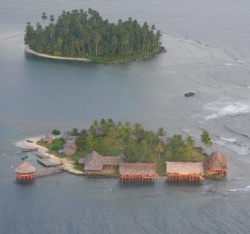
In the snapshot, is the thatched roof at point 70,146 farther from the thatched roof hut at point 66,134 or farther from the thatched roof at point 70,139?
the thatched roof hut at point 66,134

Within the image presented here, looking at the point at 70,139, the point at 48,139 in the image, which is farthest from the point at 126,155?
the point at 48,139

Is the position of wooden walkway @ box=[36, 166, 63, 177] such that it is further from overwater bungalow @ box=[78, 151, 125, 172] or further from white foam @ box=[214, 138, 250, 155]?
white foam @ box=[214, 138, 250, 155]

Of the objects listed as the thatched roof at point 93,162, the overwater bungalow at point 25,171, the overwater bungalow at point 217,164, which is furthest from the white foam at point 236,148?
the overwater bungalow at point 25,171

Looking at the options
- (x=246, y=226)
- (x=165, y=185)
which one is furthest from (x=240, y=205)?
(x=165, y=185)

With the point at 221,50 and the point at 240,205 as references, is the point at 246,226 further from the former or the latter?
the point at 221,50

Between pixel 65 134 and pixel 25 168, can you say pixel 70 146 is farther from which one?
pixel 25 168
